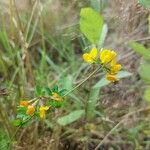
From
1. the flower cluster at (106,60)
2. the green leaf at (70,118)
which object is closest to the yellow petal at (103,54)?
the flower cluster at (106,60)

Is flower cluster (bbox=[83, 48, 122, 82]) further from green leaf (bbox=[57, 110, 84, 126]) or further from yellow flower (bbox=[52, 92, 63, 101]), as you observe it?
green leaf (bbox=[57, 110, 84, 126])

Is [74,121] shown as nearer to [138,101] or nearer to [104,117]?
[104,117]

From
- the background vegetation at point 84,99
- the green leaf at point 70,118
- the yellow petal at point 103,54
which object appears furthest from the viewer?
the green leaf at point 70,118

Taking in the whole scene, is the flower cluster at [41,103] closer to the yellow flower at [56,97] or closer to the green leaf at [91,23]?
the yellow flower at [56,97]

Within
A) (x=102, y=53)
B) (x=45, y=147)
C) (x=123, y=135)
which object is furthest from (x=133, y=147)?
(x=102, y=53)

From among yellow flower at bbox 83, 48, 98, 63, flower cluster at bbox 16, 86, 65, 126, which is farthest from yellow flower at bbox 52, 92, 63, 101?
yellow flower at bbox 83, 48, 98, 63

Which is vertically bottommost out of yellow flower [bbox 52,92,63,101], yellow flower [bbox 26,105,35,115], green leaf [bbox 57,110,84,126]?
green leaf [bbox 57,110,84,126]
